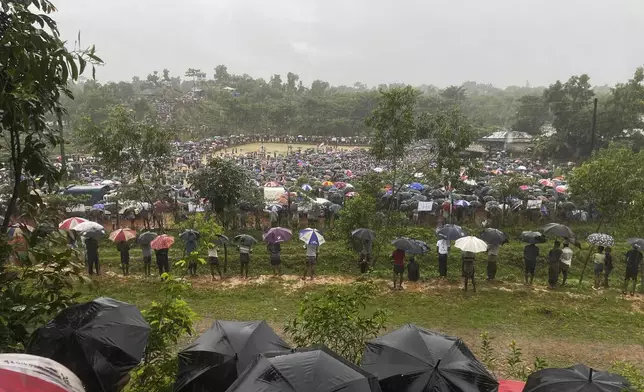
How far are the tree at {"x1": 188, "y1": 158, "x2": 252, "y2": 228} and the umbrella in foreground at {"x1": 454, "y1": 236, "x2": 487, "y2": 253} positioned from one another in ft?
25.2

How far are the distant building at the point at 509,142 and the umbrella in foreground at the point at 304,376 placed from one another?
138 feet

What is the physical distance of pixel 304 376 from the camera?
3.12 metres

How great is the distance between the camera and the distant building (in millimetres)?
42656

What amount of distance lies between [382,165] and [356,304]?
27.8 meters

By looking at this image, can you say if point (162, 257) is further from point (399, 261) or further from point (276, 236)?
point (399, 261)

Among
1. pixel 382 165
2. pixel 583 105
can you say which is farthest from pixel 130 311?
pixel 583 105

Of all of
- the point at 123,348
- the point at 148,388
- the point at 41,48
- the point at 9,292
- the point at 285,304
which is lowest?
the point at 285,304

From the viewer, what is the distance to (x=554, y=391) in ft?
12.5

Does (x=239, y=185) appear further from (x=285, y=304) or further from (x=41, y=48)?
(x=41, y=48)

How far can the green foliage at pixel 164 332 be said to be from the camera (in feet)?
12.5

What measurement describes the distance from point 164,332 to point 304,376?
150 cm

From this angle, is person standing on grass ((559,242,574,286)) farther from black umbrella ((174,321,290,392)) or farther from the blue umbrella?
the blue umbrella

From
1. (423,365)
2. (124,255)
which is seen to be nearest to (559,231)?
(423,365)

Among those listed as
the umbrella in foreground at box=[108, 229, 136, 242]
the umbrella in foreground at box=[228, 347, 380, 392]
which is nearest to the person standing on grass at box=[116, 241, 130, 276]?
the umbrella in foreground at box=[108, 229, 136, 242]
